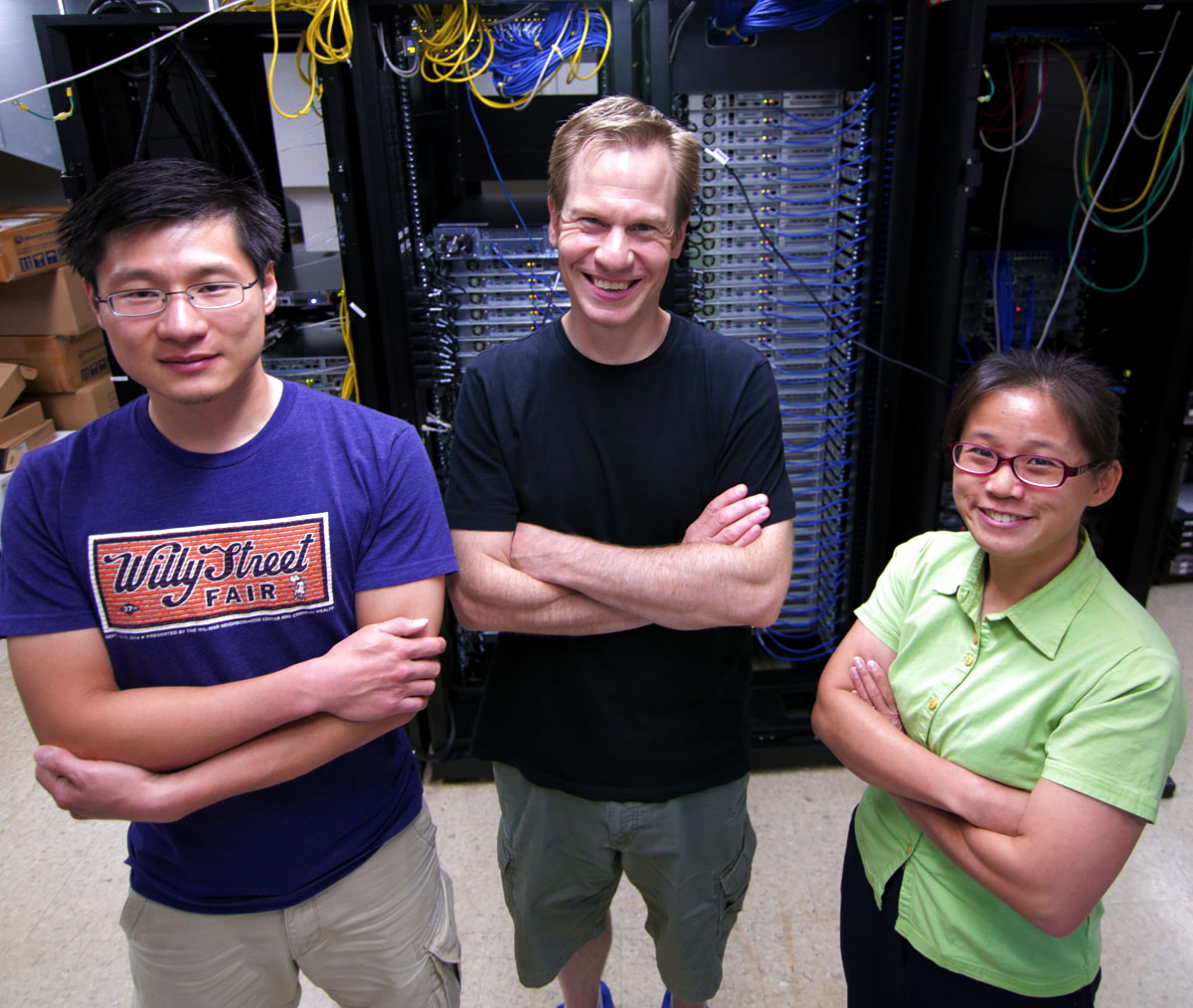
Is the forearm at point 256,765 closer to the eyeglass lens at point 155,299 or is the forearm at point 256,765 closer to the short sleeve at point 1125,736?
the eyeglass lens at point 155,299

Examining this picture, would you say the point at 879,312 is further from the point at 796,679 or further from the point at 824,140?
the point at 796,679

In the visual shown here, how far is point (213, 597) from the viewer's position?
3.67 ft

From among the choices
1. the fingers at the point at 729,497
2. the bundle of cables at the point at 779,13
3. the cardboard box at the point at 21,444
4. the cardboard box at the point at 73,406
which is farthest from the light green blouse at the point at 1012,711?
the cardboard box at the point at 73,406

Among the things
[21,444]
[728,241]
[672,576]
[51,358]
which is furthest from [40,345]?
[672,576]

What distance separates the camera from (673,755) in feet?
4.43

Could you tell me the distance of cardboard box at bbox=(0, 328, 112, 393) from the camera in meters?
3.56

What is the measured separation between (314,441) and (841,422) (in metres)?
1.55

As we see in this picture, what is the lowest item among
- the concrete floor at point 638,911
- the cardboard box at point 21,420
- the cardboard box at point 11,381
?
the concrete floor at point 638,911

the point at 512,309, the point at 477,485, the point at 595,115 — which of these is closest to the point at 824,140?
the point at 512,309

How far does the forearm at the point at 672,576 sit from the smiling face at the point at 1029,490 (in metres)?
0.30

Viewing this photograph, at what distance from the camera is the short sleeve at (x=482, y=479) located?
129 cm

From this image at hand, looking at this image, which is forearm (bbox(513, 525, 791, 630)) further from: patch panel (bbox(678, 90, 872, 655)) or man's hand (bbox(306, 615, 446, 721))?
patch panel (bbox(678, 90, 872, 655))

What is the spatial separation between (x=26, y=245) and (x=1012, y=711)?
3665mm

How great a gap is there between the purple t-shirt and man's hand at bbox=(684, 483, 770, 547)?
14.8 inches
